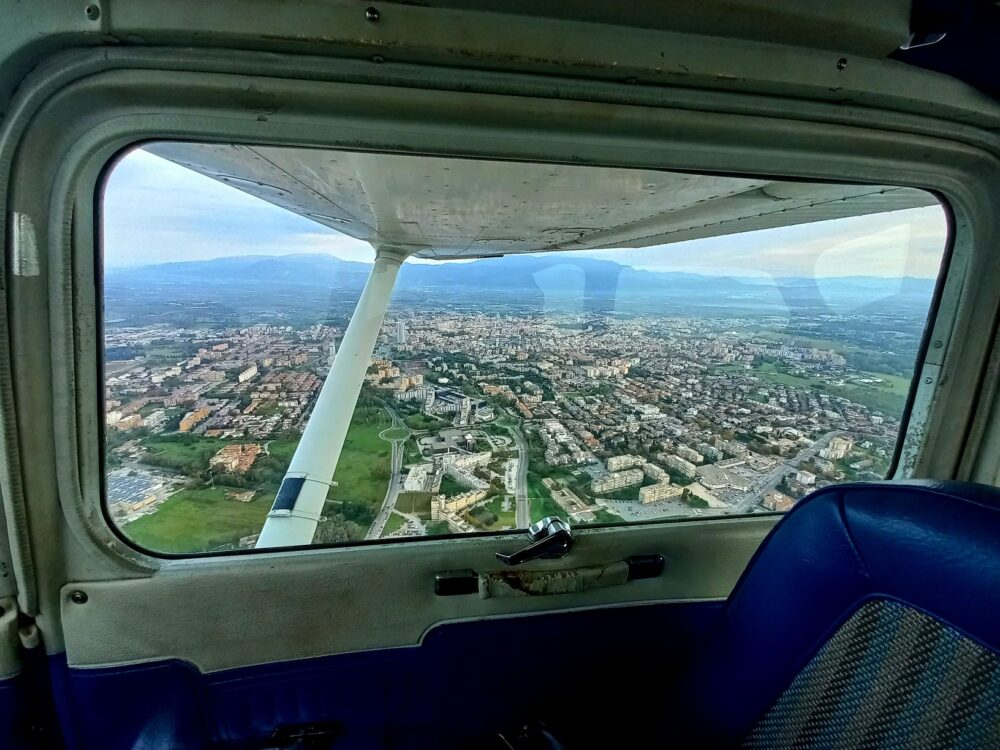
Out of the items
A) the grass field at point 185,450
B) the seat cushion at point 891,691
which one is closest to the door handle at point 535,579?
the seat cushion at point 891,691

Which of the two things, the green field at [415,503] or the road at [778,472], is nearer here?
the green field at [415,503]

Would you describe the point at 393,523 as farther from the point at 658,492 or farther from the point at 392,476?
the point at 658,492

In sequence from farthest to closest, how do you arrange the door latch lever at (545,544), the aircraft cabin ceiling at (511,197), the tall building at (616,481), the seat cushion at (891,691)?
the tall building at (616,481), the door latch lever at (545,544), the aircraft cabin ceiling at (511,197), the seat cushion at (891,691)

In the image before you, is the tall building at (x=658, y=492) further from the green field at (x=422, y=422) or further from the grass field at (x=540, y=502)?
the green field at (x=422, y=422)

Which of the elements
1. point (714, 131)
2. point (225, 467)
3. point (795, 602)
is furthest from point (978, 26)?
point (225, 467)

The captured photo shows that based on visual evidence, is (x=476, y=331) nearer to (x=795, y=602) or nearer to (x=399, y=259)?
(x=399, y=259)
